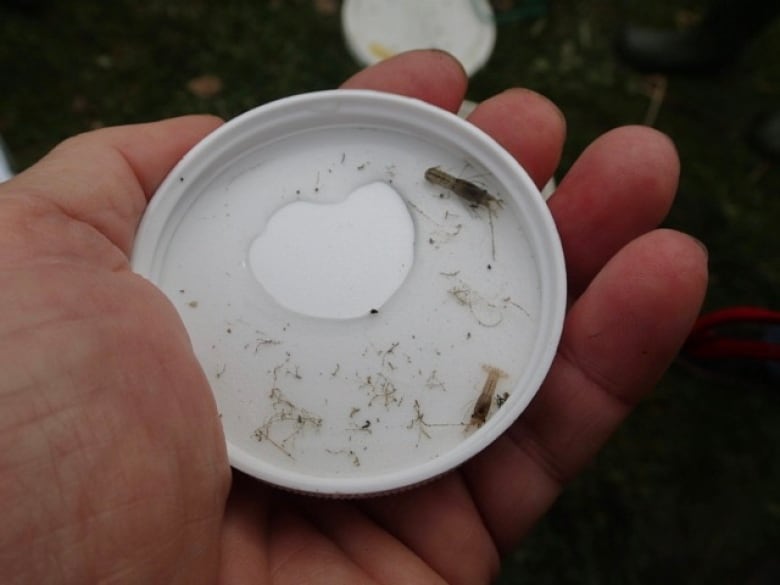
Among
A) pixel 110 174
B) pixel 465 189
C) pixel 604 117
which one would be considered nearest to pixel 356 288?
pixel 465 189

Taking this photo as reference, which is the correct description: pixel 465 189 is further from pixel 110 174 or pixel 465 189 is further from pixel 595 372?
pixel 110 174

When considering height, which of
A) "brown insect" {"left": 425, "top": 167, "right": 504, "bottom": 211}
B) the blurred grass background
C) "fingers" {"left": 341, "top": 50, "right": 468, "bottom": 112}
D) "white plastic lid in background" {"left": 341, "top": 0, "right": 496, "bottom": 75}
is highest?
"fingers" {"left": 341, "top": 50, "right": 468, "bottom": 112}

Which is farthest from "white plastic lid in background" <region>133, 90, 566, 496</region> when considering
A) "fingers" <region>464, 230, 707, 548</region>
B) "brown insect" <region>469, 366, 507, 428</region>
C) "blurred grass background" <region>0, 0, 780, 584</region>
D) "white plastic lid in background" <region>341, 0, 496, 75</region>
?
"white plastic lid in background" <region>341, 0, 496, 75</region>

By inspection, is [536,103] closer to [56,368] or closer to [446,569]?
[446,569]

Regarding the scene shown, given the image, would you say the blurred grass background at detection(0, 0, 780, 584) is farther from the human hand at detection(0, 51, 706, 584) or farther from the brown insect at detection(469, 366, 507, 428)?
the brown insect at detection(469, 366, 507, 428)

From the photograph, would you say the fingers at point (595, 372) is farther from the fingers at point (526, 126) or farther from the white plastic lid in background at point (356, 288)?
the fingers at point (526, 126)

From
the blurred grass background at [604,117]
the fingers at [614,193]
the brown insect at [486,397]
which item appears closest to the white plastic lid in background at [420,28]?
the blurred grass background at [604,117]

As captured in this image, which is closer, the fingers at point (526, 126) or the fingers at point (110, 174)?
the fingers at point (110, 174)
